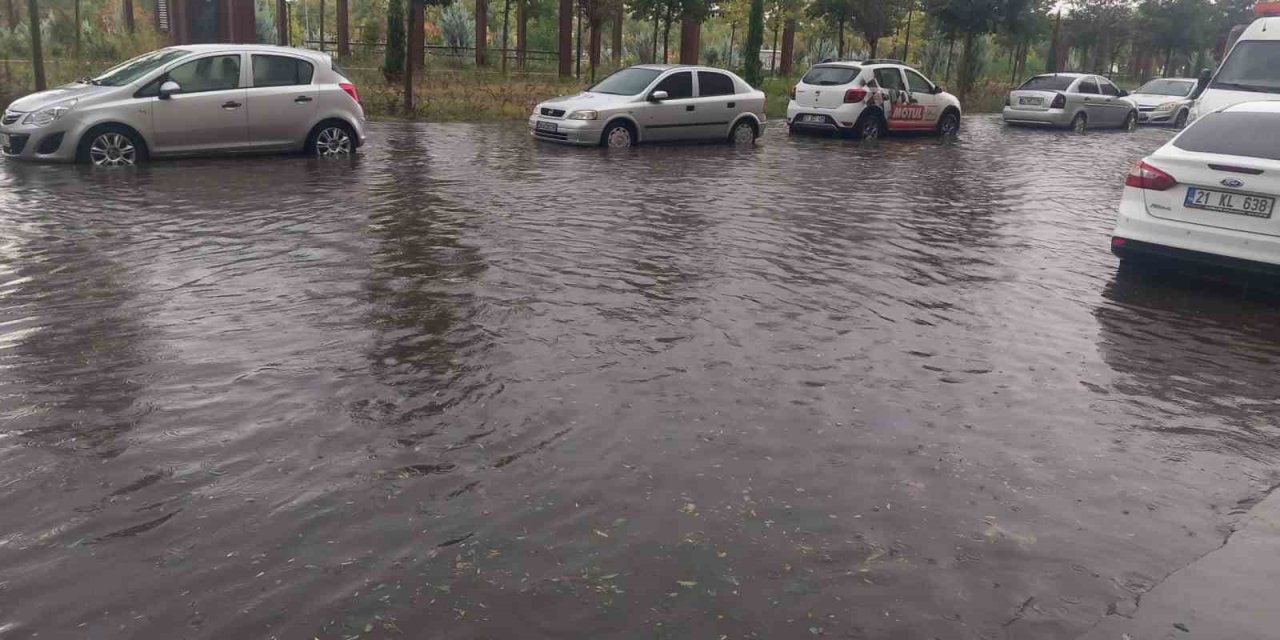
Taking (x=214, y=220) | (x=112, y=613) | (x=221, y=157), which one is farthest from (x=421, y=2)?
(x=112, y=613)

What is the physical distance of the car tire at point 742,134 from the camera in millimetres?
21016

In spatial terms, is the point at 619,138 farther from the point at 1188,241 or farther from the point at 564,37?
the point at 564,37

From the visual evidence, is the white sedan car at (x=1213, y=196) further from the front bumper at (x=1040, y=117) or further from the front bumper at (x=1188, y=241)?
the front bumper at (x=1040, y=117)

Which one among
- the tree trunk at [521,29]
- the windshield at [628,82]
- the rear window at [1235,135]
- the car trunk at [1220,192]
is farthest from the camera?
the tree trunk at [521,29]

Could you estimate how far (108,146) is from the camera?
1361 cm

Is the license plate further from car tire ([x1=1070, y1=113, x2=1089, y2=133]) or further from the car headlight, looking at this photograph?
car tire ([x1=1070, y1=113, x2=1089, y2=133])

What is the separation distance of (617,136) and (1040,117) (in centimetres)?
1572

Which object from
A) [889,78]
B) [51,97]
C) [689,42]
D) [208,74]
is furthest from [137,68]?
[689,42]

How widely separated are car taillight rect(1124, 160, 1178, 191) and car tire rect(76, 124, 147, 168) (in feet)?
38.5

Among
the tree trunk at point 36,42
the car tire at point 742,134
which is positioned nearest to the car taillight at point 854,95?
the car tire at point 742,134

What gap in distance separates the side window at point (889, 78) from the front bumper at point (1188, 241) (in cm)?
1445

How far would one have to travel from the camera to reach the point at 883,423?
5.47 meters

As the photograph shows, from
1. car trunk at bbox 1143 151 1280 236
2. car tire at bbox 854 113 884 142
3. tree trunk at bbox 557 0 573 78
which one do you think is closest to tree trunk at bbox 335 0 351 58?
tree trunk at bbox 557 0 573 78

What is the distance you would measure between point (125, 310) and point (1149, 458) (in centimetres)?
619
